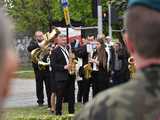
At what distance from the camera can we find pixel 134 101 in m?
2.38

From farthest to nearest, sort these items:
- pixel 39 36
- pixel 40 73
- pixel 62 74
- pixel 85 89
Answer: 1. pixel 85 89
2. pixel 40 73
3. pixel 39 36
4. pixel 62 74

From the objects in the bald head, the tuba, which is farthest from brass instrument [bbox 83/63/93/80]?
the bald head

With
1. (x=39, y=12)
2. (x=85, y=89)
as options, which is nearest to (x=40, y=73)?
(x=85, y=89)

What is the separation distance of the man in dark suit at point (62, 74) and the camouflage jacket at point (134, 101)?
12.2 metres

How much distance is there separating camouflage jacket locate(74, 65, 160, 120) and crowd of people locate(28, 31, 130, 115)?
40.0 ft

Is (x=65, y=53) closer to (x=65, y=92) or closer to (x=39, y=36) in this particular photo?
(x=65, y=92)

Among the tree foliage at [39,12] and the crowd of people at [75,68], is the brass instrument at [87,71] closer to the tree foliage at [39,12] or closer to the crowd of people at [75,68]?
the crowd of people at [75,68]

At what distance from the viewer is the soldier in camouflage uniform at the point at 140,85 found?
2.36 meters

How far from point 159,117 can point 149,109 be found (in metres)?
0.05

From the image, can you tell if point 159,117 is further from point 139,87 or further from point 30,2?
point 30,2

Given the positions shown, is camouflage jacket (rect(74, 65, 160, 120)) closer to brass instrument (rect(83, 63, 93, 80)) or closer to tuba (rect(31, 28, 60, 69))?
tuba (rect(31, 28, 60, 69))

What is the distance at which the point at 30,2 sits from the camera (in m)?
53.0

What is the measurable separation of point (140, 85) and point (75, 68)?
42.8 feet

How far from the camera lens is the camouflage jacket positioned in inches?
92.7
